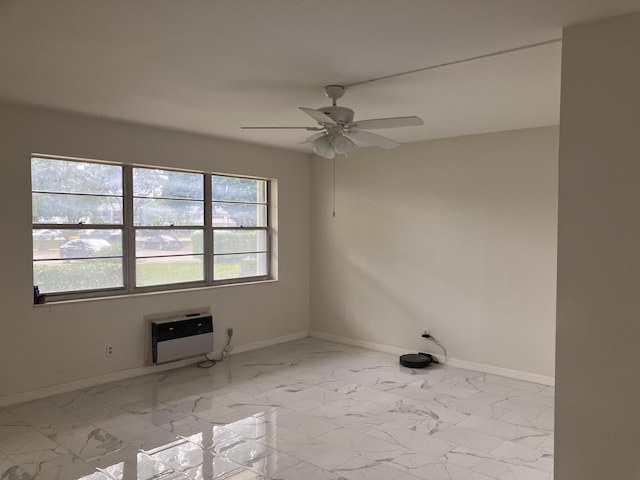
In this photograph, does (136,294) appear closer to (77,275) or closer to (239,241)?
(77,275)

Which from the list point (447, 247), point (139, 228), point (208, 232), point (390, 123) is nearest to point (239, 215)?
point (208, 232)

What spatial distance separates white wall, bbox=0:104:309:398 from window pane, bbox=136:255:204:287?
7.4 inches

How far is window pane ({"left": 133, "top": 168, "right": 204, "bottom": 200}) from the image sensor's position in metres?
4.91

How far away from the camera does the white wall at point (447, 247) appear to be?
4.67 m

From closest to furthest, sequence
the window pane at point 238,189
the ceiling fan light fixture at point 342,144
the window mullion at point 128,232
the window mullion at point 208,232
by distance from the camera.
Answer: the ceiling fan light fixture at point 342,144 → the window mullion at point 128,232 → the window mullion at point 208,232 → the window pane at point 238,189

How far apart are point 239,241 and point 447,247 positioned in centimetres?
250

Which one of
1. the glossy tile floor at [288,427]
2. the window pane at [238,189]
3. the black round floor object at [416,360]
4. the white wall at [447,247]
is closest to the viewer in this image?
the glossy tile floor at [288,427]

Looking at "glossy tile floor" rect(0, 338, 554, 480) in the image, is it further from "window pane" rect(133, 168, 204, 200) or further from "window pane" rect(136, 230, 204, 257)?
"window pane" rect(133, 168, 204, 200)

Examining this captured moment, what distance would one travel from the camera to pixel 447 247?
5.27m

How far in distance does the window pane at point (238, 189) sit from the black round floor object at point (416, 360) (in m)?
2.63

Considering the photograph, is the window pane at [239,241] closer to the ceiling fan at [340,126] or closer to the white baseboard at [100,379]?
the white baseboard at [100,379]

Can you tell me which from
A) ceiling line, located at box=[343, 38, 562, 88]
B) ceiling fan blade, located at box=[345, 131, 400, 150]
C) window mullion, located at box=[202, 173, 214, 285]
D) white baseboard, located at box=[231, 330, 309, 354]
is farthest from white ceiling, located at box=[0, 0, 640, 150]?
white baseboard, located at box=[231, 330, 309, 354]

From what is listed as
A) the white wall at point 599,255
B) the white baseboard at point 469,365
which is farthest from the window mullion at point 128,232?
the white wall at point 599,255

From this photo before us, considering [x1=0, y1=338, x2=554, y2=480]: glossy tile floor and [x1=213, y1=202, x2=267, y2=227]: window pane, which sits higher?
[x1=213, y1=202, x2=267, y2=227]: window pane
